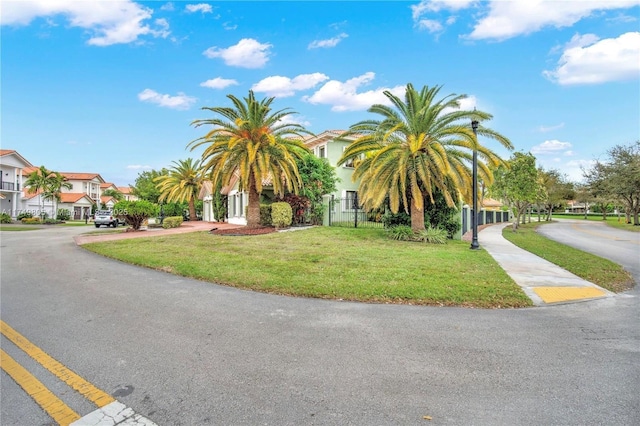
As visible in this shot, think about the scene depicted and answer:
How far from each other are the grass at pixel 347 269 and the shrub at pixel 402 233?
975 mm

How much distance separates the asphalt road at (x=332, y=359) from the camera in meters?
2.69

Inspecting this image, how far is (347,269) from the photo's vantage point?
820 cm

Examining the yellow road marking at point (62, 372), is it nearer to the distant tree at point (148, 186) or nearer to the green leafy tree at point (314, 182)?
the green leafy tree at point (314, 182)

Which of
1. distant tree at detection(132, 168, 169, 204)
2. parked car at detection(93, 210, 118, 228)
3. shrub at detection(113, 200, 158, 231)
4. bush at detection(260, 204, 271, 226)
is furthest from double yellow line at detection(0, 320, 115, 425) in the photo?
distant tree at detection(132, 168, 169, 204)

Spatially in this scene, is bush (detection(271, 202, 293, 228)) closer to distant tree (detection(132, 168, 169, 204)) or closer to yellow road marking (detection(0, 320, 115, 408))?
yellow road marking (detection(0, 320, 115, 408))

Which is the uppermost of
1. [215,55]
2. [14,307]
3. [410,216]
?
[215,55]

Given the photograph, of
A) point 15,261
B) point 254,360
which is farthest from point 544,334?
point 15,261

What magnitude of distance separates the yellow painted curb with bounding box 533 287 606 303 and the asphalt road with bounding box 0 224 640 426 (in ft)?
1.10

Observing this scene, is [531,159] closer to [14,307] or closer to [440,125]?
[440,125]

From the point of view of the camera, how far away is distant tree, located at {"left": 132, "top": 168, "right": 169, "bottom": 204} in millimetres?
47481

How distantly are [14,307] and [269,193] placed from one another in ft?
59.8

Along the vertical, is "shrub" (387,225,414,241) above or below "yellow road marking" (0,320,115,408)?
above

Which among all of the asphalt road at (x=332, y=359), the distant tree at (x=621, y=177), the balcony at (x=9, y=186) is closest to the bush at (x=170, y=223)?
the asphalt road at (x=332, y=359)

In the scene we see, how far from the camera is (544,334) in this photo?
4.40 meters
